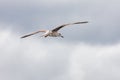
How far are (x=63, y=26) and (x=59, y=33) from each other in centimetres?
182

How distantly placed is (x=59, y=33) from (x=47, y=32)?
2340 mm

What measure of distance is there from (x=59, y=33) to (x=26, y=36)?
21.3ft

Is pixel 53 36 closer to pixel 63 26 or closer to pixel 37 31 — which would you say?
pixel 63 26

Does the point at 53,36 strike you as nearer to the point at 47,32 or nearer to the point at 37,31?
the point at 47,32

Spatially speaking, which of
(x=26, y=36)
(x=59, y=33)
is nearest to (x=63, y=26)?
(x=59, y=33)

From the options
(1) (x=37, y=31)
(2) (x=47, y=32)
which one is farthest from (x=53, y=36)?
(1) (x=37, y=31)

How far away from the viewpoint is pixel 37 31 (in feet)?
286

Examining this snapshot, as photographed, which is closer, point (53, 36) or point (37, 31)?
point (53, 36)

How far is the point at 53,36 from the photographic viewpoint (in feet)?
260

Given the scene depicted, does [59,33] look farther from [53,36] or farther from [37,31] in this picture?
[37,31]

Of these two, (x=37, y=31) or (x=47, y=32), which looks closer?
(x=47, y=32)

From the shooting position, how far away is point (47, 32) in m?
80.4

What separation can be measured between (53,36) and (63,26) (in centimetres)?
274

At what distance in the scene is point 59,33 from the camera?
81062 mm
